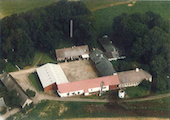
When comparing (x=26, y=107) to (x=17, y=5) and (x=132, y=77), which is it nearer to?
(x=132, y=77)

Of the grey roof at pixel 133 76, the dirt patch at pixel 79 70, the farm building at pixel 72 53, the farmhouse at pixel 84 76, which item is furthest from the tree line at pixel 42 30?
the grey roof at pixel 133 76

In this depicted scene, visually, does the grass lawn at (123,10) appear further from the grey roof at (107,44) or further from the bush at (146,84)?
the bush at (146,84)

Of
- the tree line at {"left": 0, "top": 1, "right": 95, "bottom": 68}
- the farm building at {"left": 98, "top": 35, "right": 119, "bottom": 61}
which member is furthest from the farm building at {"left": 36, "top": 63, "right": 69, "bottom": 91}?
the farm building at {"left": 98, "top": 35, "right": 119, "bottom": 61}

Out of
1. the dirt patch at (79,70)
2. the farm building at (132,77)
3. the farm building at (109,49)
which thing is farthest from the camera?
the farm building at (109,49)

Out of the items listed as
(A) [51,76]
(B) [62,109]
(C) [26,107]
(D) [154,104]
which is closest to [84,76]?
(A) [51,76]

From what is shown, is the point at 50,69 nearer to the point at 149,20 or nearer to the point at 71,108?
the point at 71,108

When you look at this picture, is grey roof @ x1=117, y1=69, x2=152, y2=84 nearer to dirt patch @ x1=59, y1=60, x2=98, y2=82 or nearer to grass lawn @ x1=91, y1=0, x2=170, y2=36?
dirt patch @ x1=59, y1=60, x2=98, y2=82

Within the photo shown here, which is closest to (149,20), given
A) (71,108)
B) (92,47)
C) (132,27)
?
(132,27)
